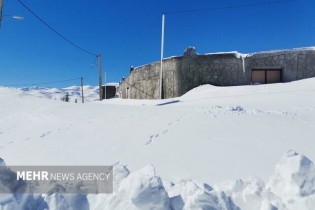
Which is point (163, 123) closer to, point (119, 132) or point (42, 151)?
point (119, 132)

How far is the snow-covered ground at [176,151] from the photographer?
2.72 meters

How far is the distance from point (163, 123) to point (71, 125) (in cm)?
224

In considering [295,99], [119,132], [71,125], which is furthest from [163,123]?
[295,99]

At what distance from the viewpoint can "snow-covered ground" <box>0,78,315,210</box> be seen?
2721 millimetres

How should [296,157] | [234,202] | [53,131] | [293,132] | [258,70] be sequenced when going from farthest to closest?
[258,70], [53,131], [293,132], [296,157], [234,202]

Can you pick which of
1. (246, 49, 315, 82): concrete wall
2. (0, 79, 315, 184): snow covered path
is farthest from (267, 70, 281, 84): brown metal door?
(0, 79, 315, 184): snow covered path

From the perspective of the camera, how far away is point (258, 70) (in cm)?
1669

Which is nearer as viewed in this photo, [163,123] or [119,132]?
[119,132]

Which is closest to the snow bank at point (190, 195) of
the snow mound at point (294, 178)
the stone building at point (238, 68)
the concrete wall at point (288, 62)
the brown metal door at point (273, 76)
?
the snow mound at point (294, 178)


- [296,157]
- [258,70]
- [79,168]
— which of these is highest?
[258,70]

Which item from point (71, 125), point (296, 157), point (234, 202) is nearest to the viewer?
point (234, 202)

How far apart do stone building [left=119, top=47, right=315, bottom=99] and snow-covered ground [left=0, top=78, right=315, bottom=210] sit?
627 centimetres

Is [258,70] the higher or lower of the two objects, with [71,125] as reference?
higher

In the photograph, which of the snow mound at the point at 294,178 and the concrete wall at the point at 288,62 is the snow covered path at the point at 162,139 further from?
the concrete wall at the point at 288,62
